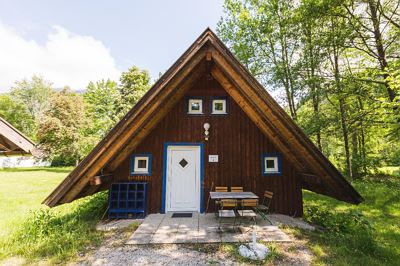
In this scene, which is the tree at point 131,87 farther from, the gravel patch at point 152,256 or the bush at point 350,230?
the bush at point 350,230

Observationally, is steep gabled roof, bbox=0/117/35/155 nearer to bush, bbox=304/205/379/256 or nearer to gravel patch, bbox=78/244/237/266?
gravel patch, bbox=78/244/237/266

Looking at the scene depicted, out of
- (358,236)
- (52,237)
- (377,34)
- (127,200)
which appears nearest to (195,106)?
(127,200)

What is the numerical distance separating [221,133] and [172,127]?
177 cm

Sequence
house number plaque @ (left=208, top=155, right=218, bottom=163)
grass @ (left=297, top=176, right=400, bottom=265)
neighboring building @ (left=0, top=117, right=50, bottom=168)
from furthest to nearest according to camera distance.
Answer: house number plaque @ (left=208, top=155, right=218, bottom=163), grass @ (left=297, top=176, right=400, bottom=265), neighboring building @ (left=0, top=117, right=50, bottom=168)

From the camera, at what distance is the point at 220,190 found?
6.70 metres

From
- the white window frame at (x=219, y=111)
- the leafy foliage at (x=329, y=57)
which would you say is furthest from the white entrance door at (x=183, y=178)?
the leafy foliage at (x=329, y=57)

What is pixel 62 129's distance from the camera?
2153 centimetres

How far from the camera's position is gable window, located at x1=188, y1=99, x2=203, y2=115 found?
715cm

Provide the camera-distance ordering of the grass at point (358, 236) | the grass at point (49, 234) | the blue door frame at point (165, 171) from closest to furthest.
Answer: the grass at point (358, 236) → the grass at point (49, 234) → the blue door frame at point (165, 171)

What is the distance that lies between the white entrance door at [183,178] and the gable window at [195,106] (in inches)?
51.4

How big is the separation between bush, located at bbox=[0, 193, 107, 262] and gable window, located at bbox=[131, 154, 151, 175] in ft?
6.15

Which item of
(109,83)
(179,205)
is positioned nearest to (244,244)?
(179,205)

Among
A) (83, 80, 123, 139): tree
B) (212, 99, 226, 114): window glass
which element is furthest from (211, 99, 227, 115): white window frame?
(83, 80, 123, 139): tree

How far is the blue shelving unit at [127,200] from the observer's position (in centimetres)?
638
